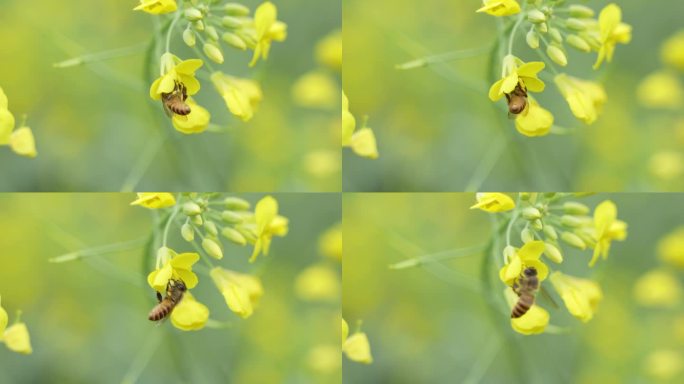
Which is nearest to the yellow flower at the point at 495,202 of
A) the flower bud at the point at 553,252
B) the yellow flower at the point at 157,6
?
the flower bud at the point at 553,252

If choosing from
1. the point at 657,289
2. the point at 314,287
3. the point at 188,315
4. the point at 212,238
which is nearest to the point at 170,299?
the point at 188,315

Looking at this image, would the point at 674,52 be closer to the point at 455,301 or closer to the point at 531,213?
the point at 531,213

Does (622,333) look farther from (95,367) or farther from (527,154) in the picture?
(95,367)

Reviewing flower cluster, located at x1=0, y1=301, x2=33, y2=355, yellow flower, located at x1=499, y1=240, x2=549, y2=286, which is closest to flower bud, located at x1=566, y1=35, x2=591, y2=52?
yellow flower, located at x1=499, y1=240, x2=549, y2=286

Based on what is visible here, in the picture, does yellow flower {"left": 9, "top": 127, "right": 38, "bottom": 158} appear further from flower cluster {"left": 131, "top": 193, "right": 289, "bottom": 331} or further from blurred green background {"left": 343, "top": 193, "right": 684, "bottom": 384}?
blurred green background {"left": 343, "top": 193, "right": 684, "bottom": 384}

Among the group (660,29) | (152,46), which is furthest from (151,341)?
(660,29)
